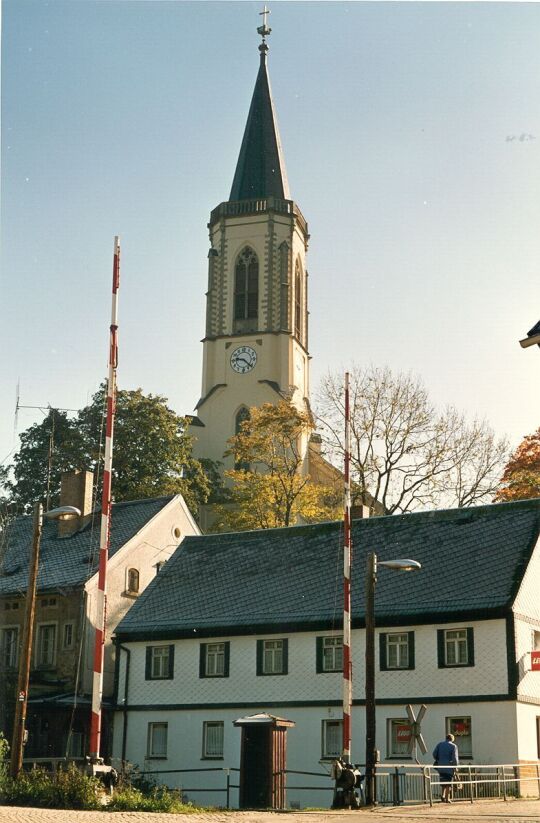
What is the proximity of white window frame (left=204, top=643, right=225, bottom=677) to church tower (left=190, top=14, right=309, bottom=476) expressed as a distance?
39031mm

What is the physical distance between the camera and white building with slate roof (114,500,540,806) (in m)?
36.0

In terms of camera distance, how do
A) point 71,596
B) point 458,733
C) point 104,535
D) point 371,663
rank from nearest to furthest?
point 104,535, point 371,663, point 458,733, point 71,596

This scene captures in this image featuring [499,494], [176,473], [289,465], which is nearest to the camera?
[499,494]

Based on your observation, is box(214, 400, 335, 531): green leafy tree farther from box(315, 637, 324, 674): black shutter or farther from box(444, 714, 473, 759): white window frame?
box(444, 714, 473, 759): white window frame

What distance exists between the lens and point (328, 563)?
42.3 meters

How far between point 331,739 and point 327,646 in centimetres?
295

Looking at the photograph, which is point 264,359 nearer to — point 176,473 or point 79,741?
point 176,473

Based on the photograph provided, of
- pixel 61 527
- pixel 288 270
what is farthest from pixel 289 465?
pixel 288 270

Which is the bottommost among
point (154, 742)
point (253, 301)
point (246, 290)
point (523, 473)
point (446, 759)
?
point (446, 759)

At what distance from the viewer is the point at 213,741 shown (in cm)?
3988

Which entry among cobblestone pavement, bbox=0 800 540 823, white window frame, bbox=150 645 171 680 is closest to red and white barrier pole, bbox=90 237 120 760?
cobblestone pavement, bbox=0 800 540 823

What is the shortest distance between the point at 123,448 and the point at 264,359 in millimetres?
19931

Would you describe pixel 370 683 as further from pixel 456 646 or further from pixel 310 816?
pixel 456 646

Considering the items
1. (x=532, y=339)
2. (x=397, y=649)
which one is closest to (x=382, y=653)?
(x=397, y=649)
